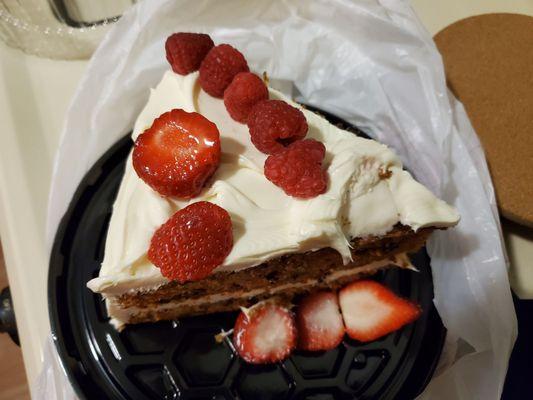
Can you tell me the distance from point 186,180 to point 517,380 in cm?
104

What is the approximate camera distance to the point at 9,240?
1.27 m

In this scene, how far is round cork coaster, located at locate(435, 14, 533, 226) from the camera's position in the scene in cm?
123

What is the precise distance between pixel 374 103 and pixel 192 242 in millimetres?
620

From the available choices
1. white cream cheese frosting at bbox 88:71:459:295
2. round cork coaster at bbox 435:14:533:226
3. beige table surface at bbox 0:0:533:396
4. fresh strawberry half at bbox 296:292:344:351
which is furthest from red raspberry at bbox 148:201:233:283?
round cork coaster at bbox 435:14:533:226

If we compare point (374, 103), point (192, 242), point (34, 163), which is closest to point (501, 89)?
point (374, 103)

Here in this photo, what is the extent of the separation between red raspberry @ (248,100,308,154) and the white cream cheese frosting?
2.2 inches

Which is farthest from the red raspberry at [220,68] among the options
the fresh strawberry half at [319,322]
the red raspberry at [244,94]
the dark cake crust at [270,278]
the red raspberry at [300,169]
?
the fresh strawberry half at [319,322]

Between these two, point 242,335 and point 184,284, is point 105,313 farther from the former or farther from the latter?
point 242,335

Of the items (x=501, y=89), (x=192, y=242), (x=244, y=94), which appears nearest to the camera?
(x=192, y=242)

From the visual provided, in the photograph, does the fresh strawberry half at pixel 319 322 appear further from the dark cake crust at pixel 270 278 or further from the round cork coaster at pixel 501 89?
the round cork coaster at pixel 501 89

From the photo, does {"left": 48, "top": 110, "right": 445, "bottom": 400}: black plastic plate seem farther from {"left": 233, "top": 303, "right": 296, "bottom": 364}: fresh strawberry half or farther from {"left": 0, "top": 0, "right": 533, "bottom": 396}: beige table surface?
{"left": 0, "top": 0, "right": 533, "bottom": 396}: beige table surface

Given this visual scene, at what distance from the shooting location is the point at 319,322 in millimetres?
1178

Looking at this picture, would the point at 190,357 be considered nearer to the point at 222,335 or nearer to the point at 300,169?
the point at 222,335

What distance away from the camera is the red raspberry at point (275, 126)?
1.03 meters
